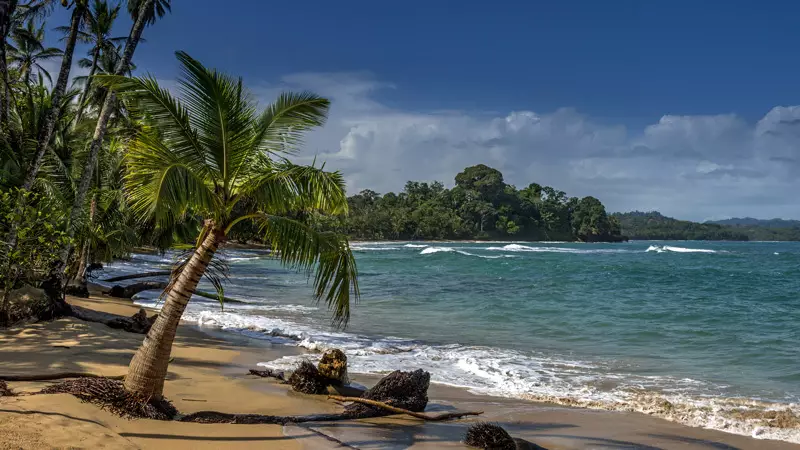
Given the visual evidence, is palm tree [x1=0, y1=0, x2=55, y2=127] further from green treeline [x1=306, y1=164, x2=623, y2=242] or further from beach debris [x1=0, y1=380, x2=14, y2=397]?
green treeline [x1=306, y1=164, x2=623, y2=242]

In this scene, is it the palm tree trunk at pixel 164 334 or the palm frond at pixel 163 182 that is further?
the palm tree trunk at pixel 164 334

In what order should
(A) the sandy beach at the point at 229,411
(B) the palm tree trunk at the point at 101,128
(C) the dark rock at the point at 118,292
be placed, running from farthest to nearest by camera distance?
(C) the dark rock at the point at 118,292 → (B) the palm tree trunk at the point at 101,128 → (A) the sandy beach at the point at 229,411

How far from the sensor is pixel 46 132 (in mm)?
10875

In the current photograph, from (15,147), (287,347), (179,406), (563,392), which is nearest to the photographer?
(179,406)

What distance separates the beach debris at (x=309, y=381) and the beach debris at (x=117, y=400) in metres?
2.25

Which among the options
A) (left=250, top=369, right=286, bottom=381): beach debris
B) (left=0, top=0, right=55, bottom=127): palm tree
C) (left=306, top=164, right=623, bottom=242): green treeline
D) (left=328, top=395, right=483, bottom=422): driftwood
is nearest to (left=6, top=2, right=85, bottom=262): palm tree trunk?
(left=0, top=0, right=55, bottom=127): palm tree

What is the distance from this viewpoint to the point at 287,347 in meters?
12.3

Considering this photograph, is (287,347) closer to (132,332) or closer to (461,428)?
(132,332)

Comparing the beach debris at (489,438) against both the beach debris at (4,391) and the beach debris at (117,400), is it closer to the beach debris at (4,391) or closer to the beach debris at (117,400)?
the beach debris at (117,400)

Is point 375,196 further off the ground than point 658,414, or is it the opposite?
point 375,196

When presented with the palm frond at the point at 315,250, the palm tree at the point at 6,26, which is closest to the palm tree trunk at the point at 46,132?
the palm tree at the point at 6,26

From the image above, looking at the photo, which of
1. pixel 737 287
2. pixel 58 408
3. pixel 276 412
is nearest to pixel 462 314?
pixel 276 412

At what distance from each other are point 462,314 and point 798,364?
9.20 meters

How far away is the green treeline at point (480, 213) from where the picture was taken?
126 meters
